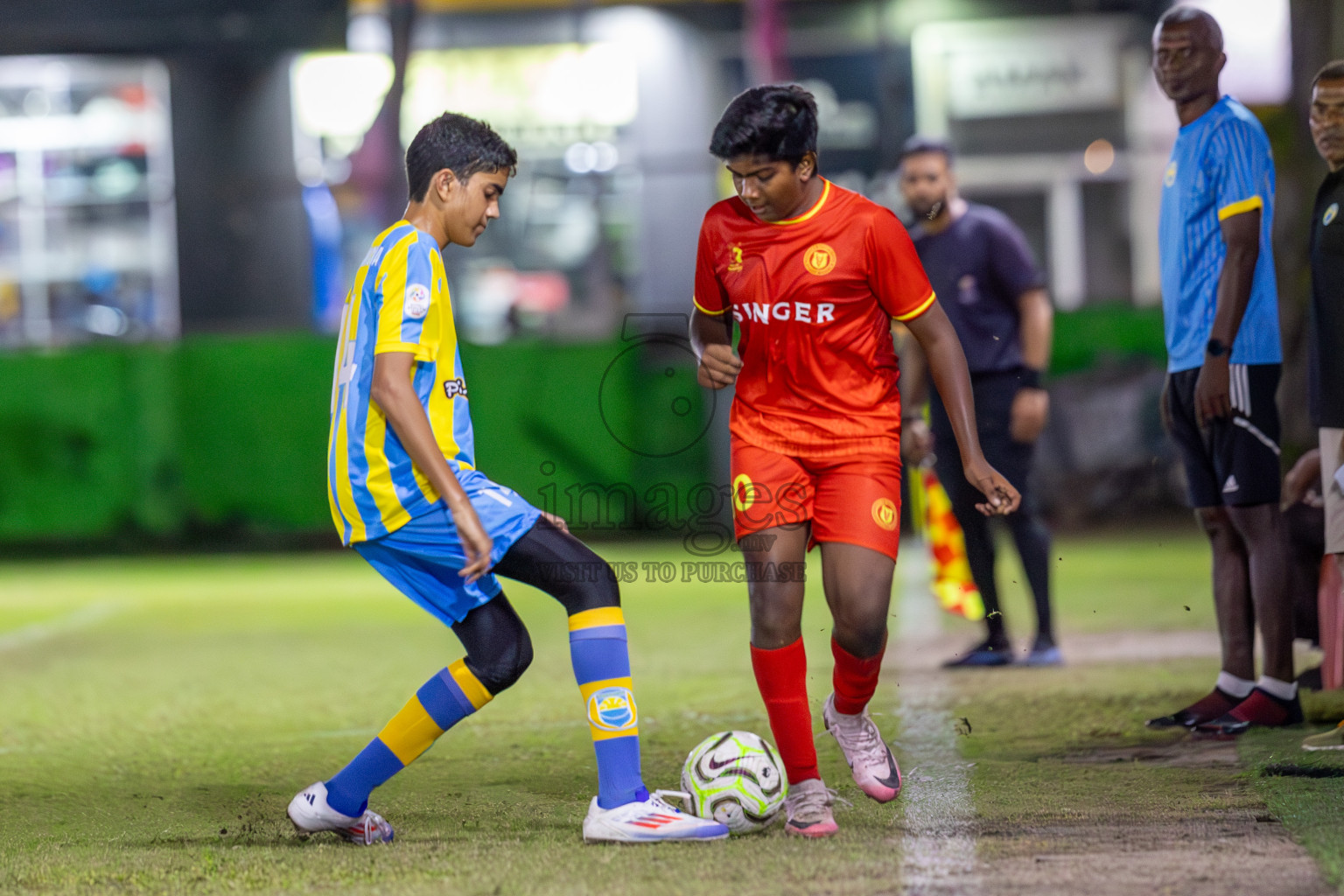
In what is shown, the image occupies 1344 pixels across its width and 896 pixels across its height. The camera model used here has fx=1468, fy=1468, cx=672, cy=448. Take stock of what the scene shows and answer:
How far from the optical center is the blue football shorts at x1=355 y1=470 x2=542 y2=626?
3.79 metres

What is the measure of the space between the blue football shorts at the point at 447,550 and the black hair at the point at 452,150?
80 centimetres

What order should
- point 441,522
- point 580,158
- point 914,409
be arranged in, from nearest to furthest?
1. point 441,522
2. point 914,409
3. point 580,158

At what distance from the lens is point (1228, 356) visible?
4.96m

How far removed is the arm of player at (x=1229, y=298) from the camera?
16.0ft

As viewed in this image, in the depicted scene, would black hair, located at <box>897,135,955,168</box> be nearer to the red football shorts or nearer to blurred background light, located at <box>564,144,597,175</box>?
the red football shorts

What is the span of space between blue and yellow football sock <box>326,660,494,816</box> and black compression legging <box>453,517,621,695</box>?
5 cm

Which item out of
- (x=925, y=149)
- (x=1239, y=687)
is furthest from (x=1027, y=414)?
(x=1239, y=687)

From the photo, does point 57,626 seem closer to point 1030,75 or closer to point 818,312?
point 818,312

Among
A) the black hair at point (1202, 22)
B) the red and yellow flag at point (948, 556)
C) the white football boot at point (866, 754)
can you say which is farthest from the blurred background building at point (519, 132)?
the white football boot at point (866, 754)

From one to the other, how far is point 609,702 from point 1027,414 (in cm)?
330

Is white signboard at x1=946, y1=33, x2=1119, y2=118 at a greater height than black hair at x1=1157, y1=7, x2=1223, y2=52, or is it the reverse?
white signboard at x1=946, y1=33, x2=1119, y2=118

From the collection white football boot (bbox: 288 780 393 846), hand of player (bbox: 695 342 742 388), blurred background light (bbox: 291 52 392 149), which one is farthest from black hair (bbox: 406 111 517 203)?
blurred background light (bbox: 291 52 392 149)

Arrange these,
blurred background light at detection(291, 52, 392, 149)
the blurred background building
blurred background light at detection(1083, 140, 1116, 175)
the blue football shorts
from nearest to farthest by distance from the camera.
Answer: the blue football shorts
the blurred background building
blurred background light at detection(1083, 140, 1116, 175)
blurred background light at detection(291, 52, 392, 149)

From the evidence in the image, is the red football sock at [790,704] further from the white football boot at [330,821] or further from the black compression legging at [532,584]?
the white football boot at [330,821]
